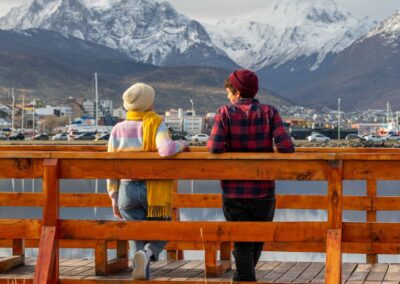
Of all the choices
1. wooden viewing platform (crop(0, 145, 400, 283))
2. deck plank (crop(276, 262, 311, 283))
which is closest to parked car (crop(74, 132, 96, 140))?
deck plank (crop(276, 262, 311, 283))

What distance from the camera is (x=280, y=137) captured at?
944cm

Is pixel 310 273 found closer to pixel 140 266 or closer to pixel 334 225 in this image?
pixel 334 225

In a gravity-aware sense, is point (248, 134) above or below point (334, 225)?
above

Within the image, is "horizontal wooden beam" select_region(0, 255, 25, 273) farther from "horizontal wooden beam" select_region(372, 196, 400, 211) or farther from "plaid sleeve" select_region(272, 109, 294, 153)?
"horizontal wooden beam" select_region(372, 196, 400, 211)

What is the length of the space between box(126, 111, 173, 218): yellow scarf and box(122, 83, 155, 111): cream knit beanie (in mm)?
145

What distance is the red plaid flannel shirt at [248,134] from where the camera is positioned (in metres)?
9.37

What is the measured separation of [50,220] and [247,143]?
1847mm

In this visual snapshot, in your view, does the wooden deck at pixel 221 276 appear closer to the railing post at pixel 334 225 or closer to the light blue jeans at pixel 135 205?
the light blue jeans at pixel 135 205

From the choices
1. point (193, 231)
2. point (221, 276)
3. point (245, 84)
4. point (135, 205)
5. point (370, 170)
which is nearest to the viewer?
point (370, 170)

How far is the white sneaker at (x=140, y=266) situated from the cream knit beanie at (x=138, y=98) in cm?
133

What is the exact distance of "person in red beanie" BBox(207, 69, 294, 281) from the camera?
9375mm

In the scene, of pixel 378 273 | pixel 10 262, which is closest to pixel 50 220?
pixel 10 262

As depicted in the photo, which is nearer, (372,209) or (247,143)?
(247,143)

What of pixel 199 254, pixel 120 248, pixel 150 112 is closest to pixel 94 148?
pixel 120 248
